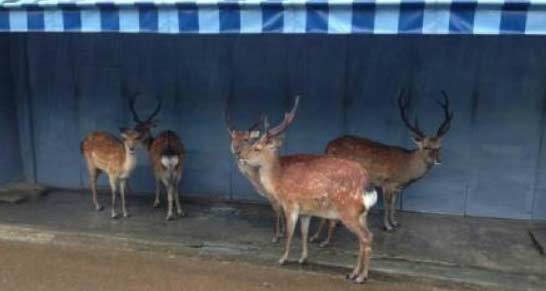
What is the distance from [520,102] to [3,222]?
5683 millimetres

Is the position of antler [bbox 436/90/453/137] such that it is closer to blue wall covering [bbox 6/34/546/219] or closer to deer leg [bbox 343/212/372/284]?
blue wall covering [bbox 6/34/546/219]

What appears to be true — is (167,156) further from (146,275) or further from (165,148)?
(146,275)

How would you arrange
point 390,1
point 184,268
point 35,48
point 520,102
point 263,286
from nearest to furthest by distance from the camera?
point 390,1, point 263,286, point 184,268, point 520,102, point 35,48

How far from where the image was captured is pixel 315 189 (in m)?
4.95

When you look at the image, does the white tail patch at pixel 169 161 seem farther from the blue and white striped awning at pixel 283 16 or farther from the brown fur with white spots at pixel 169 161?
the blue and white striped awning at pixel 283 16

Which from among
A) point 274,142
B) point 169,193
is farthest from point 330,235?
point 169,193

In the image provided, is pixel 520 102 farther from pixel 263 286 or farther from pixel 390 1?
pixel 263 286

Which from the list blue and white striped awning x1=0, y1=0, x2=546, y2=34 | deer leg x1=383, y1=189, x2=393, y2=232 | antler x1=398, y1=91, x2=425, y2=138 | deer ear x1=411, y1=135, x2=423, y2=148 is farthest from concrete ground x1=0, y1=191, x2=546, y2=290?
blue and white striped awning x1=0, y1=0, x2=546, y2=34

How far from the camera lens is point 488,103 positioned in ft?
20.2

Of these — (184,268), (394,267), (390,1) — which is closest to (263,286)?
A: (184,268)

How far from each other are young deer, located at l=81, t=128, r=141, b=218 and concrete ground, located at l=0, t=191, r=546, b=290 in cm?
41

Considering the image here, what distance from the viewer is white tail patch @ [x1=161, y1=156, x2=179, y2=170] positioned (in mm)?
6145

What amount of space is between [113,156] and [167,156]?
0.62m

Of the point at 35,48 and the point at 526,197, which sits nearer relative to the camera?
the point at 526,197
